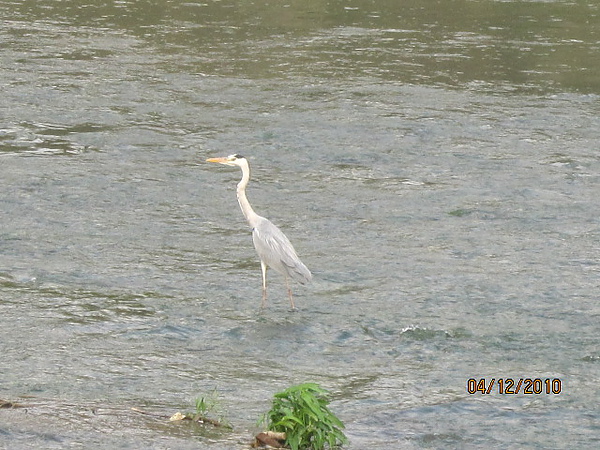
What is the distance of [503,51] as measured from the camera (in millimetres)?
16891

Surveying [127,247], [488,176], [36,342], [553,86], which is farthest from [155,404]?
[553,86]

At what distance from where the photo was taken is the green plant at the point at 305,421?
4.98 metres

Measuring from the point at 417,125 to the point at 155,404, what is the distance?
293 inches

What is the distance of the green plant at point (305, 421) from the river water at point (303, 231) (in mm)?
246

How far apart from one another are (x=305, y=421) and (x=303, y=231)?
434 centimetres

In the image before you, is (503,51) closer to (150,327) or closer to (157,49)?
(157,49)

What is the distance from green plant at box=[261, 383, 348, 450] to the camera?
4.98m

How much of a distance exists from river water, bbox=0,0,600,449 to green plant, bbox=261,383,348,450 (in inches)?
9.7

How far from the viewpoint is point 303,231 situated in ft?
30.5

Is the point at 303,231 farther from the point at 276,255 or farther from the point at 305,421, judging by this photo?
the point at 305,421
